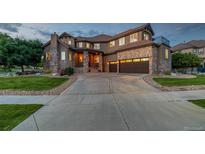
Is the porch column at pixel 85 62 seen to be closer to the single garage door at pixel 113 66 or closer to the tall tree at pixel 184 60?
the single garage door at pixel 113 66

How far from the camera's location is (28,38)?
22625mm

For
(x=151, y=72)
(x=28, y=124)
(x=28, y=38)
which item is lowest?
(x=28, y=124)

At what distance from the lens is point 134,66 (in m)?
17.7

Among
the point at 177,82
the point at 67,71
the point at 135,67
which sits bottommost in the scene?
the point at 177,82

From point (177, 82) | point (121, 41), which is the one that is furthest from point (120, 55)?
point (177, 82)

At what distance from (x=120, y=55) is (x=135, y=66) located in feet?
11.2

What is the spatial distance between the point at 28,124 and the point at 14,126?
0.35m

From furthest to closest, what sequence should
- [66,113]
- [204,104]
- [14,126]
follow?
[204,104] < [66,113] < [14,126]

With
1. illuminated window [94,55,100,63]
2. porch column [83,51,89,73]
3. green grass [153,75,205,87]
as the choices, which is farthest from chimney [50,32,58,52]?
green grass [153,75,205,87]

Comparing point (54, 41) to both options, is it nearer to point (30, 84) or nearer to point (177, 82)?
point (30, 84)

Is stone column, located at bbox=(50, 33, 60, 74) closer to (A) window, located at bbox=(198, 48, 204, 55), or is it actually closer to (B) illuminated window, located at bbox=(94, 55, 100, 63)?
(B) illuminated window, located at bbox=(94, 55, 100, 63)

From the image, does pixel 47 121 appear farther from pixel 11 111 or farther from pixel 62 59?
pixel 62 59

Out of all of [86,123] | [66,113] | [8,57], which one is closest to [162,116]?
[86,123]

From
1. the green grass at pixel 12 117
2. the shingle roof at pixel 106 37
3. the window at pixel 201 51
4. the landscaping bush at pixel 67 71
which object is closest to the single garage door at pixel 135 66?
the shingle roof at pixel 106 37
